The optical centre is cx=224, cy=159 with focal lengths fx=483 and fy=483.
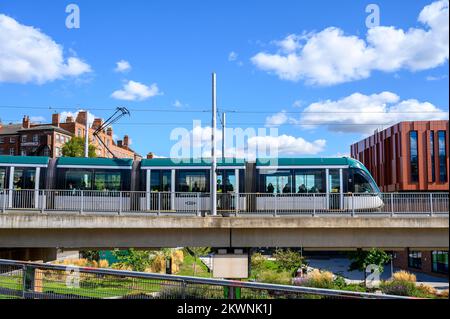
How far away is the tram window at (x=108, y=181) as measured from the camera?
23359 millimetres

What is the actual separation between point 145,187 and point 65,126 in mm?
74488

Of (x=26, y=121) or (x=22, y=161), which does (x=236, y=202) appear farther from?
(x=26, y=121)

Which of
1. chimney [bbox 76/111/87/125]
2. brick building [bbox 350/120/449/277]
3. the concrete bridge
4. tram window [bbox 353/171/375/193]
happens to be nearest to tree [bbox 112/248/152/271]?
the concrete bridge

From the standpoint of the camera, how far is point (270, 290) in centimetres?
679

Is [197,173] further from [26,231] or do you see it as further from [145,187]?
[26,231]

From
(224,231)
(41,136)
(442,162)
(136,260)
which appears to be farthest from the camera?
(41,136)

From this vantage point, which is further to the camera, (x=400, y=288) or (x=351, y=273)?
(x=351, y=273)

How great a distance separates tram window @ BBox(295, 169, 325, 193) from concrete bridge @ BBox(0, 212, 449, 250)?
348cm

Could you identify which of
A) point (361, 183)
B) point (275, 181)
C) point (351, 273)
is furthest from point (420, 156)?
point (275, 181)

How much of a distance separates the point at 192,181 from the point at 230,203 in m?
2.83

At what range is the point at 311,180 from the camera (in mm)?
23000

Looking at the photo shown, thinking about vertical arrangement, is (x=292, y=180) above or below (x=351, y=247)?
above
